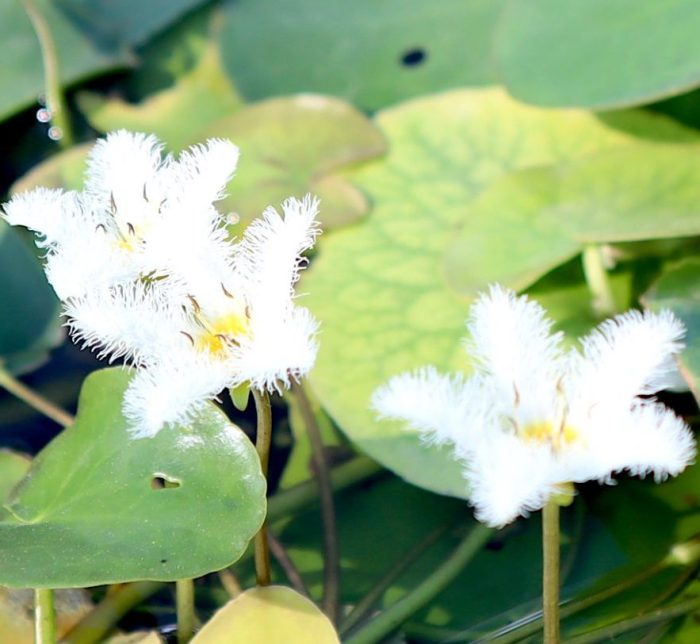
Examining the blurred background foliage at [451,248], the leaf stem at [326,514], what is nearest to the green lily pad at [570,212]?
the blurred background foliage at [451,248]

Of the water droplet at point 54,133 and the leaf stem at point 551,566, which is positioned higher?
the water droplet at point 54,133

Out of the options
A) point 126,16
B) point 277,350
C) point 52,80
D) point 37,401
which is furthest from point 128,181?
point 126,16

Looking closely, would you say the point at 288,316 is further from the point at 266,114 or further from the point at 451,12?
the point at 451,12

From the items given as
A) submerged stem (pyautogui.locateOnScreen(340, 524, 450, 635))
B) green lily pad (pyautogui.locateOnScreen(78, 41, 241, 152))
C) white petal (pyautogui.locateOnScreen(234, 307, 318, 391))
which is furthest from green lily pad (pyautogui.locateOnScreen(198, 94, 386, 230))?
white petal (pyautogui.locateOnScreen(234, 307, 318, 391))

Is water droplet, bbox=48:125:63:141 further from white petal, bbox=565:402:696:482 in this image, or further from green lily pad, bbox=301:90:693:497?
white petal, bbox=565:402:696:482

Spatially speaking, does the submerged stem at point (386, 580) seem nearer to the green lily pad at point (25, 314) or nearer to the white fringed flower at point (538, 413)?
the white fringed flower at point (538, 413)

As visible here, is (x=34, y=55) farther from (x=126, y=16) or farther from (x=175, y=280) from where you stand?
(x=175, y=280)

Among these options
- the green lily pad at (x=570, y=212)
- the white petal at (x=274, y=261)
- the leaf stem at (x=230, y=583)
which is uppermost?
the green lily pad at (x=570, y=212)

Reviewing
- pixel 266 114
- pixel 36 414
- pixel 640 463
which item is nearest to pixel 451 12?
pixel 266 114
